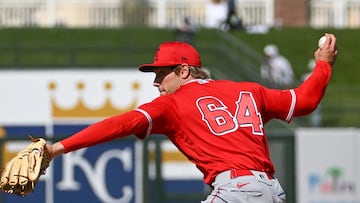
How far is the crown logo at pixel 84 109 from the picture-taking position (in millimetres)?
15945

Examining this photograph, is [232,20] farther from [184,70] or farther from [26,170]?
[26,170]

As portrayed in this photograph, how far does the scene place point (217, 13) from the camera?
71.2ft

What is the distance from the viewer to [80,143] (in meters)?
6.00

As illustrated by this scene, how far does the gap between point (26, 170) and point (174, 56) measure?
110 cm

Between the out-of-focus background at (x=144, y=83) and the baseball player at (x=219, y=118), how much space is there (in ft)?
10.4

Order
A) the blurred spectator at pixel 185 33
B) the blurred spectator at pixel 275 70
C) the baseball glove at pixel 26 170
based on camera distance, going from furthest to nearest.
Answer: the blurred spectator at pixel 185 33, the blurred spectator at pixel 275 70, the baseball glove at pixel 26 170

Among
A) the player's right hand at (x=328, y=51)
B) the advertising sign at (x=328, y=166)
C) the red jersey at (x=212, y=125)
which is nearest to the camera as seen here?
the red jersey at (x=212, y=125)

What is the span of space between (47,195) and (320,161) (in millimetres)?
3288

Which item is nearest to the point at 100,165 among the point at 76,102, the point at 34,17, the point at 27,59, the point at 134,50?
the point at 76,102

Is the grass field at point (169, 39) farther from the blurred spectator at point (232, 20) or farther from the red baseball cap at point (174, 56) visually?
the red baseball cap at point (174, 56)

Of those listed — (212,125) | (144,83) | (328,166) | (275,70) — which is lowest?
(328,166)

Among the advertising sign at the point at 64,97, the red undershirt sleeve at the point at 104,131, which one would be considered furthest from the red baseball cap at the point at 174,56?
the advertising sign at the point at 64,97

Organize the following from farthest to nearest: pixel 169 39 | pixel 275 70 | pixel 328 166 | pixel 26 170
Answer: pixel 169 39 → pixel 275 70 → pixel 328 166 → pixel 26 170

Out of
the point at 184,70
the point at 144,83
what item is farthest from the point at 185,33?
the point at 184,70
